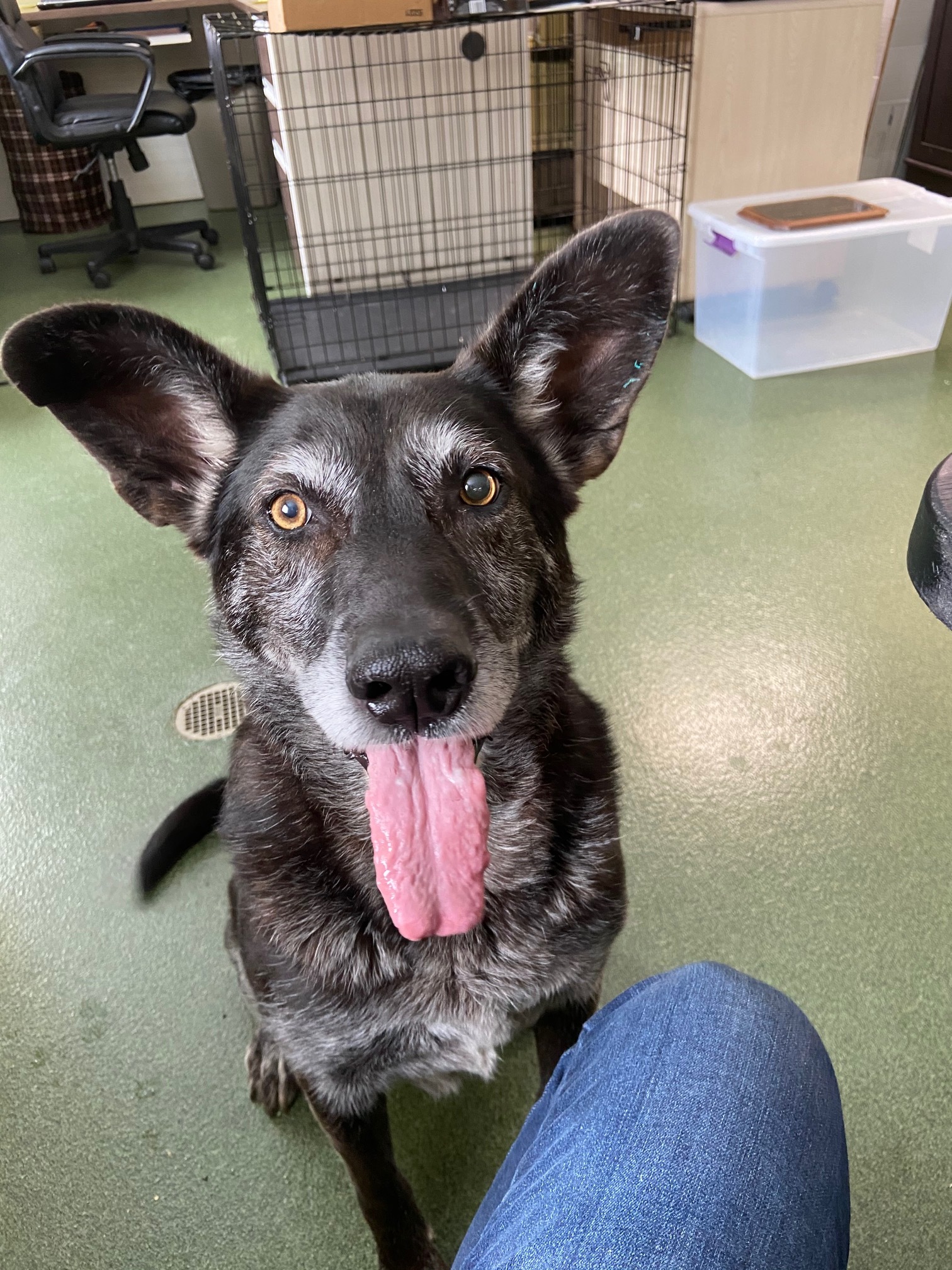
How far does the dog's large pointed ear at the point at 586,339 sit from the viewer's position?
1.01 m

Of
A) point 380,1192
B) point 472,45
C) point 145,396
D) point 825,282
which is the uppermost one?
point 472,45

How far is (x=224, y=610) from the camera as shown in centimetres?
111

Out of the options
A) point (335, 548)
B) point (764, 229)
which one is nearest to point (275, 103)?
point (764, 229)

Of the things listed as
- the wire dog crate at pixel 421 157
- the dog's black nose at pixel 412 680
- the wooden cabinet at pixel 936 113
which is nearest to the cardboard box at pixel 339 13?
the wire dog crate at pixel 421 157

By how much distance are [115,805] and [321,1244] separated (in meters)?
0.96

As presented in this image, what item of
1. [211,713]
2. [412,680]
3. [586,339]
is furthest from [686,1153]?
[211,713]

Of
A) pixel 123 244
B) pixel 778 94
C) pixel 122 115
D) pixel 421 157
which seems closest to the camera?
pixel 778 94

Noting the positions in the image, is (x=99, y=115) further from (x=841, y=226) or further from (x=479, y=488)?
(x=479, y=488)

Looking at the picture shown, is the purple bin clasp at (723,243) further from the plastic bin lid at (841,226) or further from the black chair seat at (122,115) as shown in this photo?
the black chair seat at (122,115)

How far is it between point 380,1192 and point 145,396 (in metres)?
1.06

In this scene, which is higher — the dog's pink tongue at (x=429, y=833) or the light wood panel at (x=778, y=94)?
the light wood panel at (x=778, y=94)

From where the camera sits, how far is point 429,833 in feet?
3.12

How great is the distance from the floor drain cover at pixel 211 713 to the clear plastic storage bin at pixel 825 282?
2.21 metres

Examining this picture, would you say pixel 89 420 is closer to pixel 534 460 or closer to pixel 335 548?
pixel 335 548
